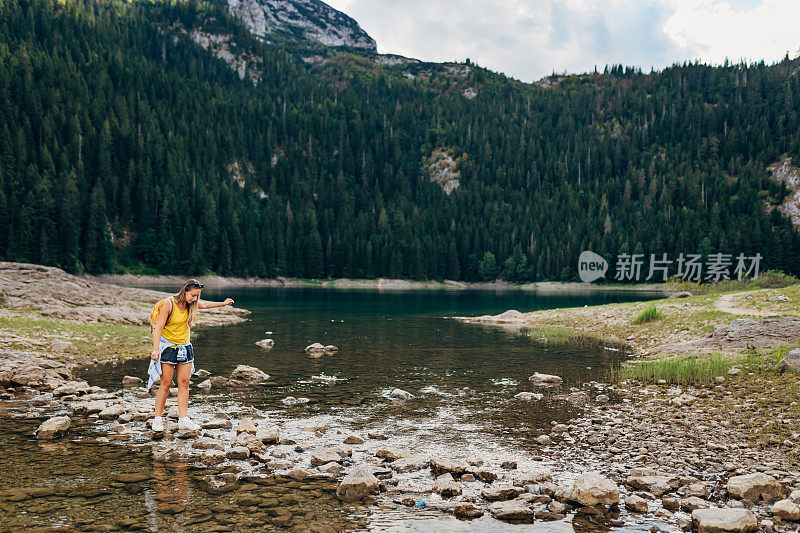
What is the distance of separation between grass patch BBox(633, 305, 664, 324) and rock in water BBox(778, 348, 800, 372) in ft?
62.2

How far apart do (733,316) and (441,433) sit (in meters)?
25.2

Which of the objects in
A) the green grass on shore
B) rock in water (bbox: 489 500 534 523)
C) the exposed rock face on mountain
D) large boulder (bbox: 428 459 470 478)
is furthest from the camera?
the exposed rock face on mountain

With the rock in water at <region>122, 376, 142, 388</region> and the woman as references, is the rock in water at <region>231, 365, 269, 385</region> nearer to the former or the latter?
the rock in water at <region>122, 376, 142, 388</region>

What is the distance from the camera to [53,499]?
27.8ft

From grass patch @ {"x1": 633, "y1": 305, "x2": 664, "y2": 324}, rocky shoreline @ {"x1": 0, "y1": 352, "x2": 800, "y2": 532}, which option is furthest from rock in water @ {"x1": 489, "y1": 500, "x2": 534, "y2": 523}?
grass patch @ {"x1": 633, "y1": 305, "x2": 664, "y2": 324}

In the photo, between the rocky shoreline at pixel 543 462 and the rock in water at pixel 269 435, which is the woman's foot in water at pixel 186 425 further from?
the rock in water at pixel 269 435

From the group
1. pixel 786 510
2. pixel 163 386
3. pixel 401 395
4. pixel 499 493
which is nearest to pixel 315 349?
pixel 401 395

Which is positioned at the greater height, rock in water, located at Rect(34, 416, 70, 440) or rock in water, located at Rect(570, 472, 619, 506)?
rock in water, located at Rect(570, 472, 619, 506)

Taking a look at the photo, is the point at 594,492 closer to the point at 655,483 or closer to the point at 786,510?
the point at 655,483

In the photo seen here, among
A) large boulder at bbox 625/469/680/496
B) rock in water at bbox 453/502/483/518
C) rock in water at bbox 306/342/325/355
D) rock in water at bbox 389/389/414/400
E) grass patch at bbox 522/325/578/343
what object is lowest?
rock in water at bbox 306/342/325/355

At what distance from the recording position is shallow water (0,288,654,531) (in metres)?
8.21

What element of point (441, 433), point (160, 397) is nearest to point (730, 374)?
point (441, 433)

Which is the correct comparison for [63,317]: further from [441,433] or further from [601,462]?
[601,462]

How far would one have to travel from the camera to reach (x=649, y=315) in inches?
1436
